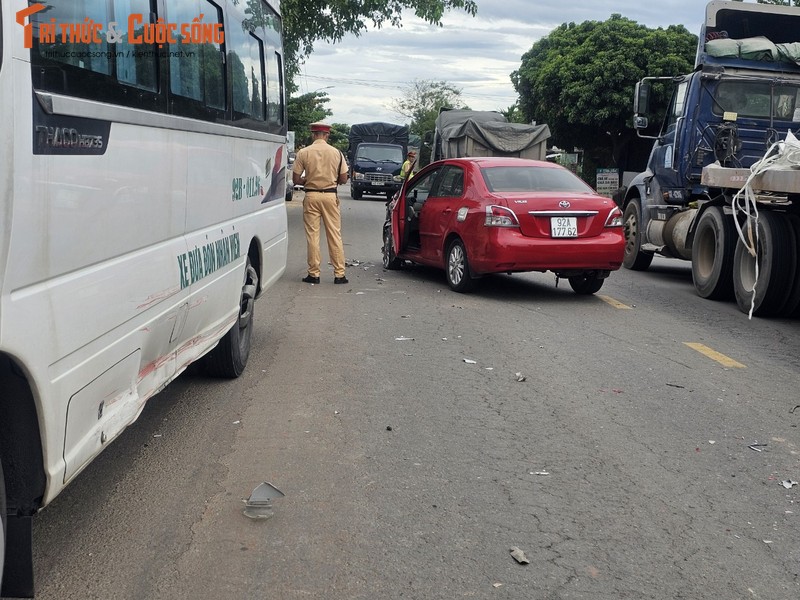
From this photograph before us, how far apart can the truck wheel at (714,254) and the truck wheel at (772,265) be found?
0.82 meters

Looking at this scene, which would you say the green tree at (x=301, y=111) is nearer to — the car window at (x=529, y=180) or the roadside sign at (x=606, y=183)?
the roadside sign at (x=606, y=183)

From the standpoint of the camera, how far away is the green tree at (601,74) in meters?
39.7

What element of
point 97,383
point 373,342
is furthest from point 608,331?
point 97,383

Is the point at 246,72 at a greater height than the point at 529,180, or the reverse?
the point at 246,72

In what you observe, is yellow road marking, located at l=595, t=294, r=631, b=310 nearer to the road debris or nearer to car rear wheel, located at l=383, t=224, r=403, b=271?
car rear wheel, located at l=383, t=224, r=403, b=271

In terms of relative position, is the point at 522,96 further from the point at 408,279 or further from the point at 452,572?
the point at 452,572

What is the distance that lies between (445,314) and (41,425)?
7.33 metres

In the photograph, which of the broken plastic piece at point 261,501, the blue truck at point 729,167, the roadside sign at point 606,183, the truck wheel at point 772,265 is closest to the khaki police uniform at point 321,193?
the blue truck at point 729,167

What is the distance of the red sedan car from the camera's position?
1111 cm

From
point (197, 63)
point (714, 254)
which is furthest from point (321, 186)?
point (197, 63)

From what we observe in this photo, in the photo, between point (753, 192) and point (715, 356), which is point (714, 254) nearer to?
point (753, 192)

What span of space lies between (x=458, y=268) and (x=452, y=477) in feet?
22.8

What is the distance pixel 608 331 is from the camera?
9.55 metres

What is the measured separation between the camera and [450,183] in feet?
40.9
